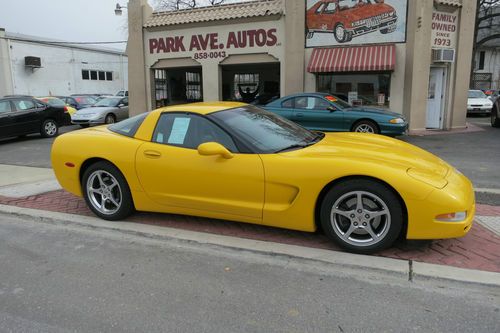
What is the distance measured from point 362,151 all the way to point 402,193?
2.31 ft

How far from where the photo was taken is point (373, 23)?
13188 mm

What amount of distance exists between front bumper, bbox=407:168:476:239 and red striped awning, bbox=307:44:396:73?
9.88 meters

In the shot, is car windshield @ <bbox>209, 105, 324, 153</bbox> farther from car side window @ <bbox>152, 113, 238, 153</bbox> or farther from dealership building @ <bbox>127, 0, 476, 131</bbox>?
dealership building @ <bbox>127, 0, 476, 131</bbox>

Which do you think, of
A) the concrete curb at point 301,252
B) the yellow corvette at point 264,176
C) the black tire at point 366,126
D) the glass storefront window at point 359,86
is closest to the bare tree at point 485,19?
the glass storefront window at point 359,86

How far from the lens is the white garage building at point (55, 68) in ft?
101

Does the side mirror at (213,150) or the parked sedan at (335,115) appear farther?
the parked sedan at (335,115)

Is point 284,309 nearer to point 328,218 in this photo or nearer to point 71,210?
point 328,218

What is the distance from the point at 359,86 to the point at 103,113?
32.3 ft

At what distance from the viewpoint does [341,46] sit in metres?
13.7

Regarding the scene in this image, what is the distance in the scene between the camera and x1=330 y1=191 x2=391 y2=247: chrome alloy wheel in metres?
3.67

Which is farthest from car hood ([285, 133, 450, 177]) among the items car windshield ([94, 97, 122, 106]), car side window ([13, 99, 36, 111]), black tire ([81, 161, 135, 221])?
car windshield ([94, 97, 122, 106])

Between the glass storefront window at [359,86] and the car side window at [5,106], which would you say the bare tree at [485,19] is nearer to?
the glass storefront window at [359,86]

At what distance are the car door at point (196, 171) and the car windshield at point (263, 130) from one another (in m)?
0.14

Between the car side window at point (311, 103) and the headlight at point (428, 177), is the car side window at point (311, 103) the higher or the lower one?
the higher one
